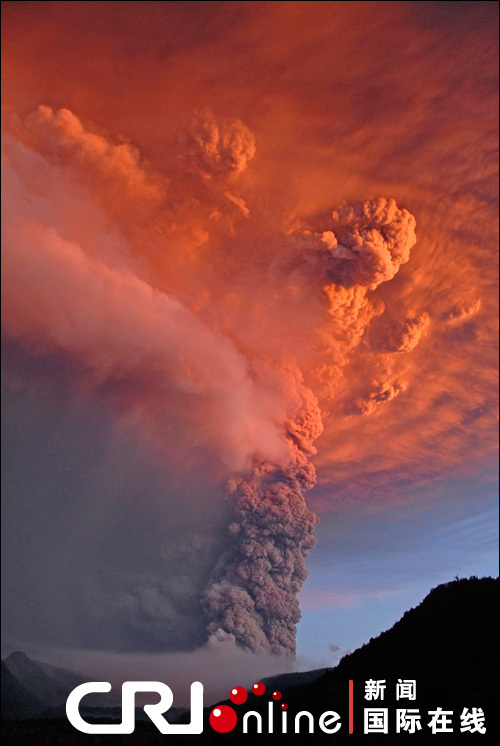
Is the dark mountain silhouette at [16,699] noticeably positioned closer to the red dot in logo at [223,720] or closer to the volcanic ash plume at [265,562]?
the volcanic ash plume at [265,562]

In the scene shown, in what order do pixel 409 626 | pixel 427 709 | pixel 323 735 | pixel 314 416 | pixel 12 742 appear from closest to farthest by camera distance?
pixel 427 709
pixel 323 735
pixel 409 626
pixel 12 742
pixel 314 416

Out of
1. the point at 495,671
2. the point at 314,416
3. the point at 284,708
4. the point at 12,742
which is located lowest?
the point at 12,742

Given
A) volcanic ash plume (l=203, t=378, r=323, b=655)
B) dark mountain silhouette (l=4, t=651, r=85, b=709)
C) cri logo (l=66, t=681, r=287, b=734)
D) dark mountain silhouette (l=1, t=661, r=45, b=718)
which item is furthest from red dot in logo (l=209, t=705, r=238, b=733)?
dark mountain silhouette (l=1, t=661, r=45, b=718)

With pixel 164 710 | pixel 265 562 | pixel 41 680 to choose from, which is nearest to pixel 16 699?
pixel 41 680

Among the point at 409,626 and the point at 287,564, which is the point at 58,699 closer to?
the point at 287,564

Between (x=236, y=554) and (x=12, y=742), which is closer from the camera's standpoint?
(x=12, y=742)

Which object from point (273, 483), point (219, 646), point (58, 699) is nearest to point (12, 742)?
point (219, 646)

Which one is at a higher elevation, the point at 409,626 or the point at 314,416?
the point at 314,416

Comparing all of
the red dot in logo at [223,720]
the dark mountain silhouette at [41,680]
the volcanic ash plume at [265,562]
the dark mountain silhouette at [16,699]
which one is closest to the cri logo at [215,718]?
the red dot in logo at [223,720]
